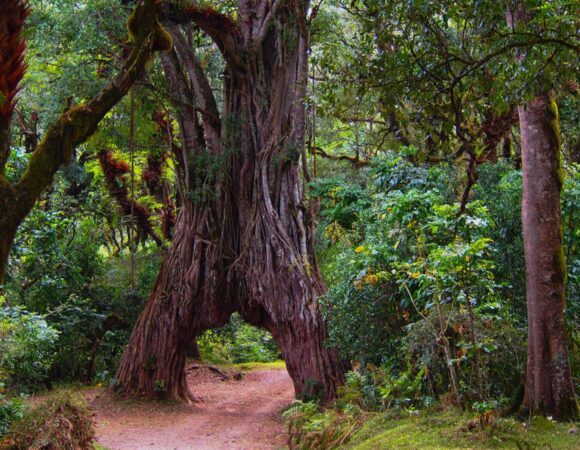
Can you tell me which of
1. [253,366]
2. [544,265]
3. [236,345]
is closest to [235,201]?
[253,366]

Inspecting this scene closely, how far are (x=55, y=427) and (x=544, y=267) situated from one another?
532 cm

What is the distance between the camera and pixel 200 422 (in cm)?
1235

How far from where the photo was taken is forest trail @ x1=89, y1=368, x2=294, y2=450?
1078 centimetres

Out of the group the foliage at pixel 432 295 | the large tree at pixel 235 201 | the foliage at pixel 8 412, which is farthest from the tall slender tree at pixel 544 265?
the large tree at pixel 235 201

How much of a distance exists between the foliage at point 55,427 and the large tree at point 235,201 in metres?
5.62

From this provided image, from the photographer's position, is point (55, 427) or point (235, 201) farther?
point (235, 201)

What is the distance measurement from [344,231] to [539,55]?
9.16 meters

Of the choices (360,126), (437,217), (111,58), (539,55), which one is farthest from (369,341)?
(360,126)

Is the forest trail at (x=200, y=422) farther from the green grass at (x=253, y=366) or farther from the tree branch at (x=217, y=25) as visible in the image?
the tree branch at (x=217, y=25)

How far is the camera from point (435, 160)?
44.4 feet

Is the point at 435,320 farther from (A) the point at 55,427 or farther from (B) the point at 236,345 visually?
(B) the point at 236,345

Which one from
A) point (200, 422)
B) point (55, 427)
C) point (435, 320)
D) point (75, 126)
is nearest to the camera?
point (75, 126)

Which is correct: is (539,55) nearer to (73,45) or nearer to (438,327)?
(438,327)

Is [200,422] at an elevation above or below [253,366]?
below
